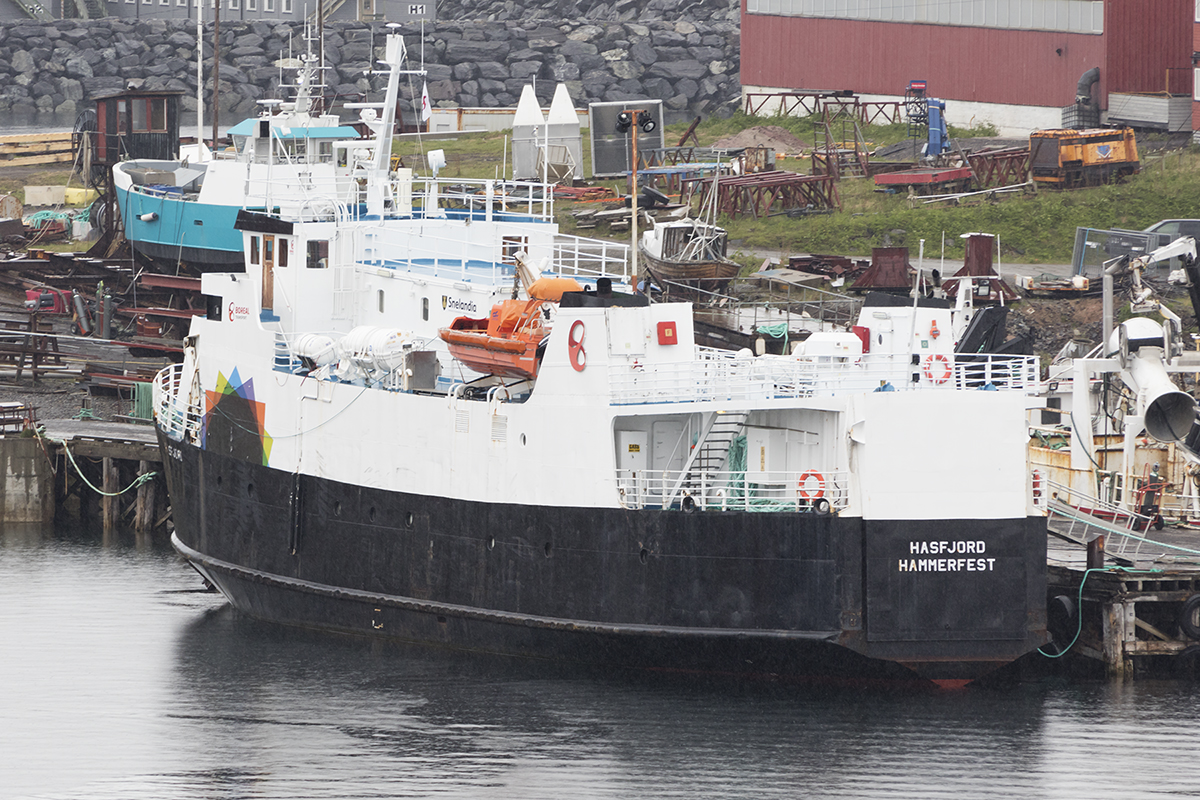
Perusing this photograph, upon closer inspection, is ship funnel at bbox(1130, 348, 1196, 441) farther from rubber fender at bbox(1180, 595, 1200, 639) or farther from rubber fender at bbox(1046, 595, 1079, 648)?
rubber fender at bbox(1046, 595, 1079, 648)

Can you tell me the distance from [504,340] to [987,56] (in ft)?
120

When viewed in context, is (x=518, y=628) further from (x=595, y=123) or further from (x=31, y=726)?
(x=595, y=123)

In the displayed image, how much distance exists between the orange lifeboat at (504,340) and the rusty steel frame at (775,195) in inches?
1012

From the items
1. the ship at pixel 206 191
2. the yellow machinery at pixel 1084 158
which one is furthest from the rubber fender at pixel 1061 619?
the yellow machinery at pixel 1084 158

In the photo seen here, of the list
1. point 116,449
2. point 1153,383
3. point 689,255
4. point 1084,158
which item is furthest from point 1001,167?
point 116,449

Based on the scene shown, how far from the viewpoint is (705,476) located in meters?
25.7

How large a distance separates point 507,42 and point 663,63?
8535 mm

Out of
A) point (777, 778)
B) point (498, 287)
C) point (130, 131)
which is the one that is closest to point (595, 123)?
point (130, 131)

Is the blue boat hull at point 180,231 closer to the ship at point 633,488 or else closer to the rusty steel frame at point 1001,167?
the rusty steel frame at point 1001,167

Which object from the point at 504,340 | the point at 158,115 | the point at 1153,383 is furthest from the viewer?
the point at 158,115

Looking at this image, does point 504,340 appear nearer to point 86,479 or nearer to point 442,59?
point 86,479

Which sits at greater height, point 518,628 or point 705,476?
point 705,476

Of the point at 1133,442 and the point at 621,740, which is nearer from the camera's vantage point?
the point at 621,740

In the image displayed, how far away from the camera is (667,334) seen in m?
25.9
